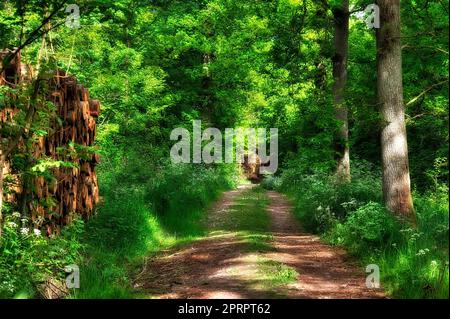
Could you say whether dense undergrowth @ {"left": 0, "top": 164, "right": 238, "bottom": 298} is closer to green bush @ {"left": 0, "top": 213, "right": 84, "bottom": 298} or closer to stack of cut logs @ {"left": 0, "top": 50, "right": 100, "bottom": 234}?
green bush @ {"left": 0, "top": 213, "right": 84, "bottom": 298}

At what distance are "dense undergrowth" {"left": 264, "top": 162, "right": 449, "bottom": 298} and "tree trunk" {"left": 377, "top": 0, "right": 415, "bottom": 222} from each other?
0.53 m

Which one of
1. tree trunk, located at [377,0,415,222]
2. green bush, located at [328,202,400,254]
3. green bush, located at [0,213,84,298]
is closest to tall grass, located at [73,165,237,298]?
green bush, located at [0,213,84,298]

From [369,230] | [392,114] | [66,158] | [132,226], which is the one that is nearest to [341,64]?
[392,114]

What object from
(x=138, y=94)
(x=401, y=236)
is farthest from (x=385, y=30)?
(x=138, y=94)

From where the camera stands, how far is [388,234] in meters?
9.29

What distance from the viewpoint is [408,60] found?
1644cm

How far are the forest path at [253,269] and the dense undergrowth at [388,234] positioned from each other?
1.24 feet

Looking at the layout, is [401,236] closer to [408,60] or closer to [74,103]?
[74,103]

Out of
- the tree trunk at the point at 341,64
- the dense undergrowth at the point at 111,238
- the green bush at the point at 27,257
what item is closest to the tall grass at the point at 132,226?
the dense undergrowth at the point at 111,238

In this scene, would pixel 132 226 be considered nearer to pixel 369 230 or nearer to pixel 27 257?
pixel 27 257

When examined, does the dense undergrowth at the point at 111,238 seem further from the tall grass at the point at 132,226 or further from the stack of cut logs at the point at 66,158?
the stack of cut logs at the point at 66,158

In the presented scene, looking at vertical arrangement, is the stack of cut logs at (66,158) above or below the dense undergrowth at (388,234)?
above

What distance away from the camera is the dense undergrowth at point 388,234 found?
22.1 ft

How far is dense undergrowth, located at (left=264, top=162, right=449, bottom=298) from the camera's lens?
6750mm
